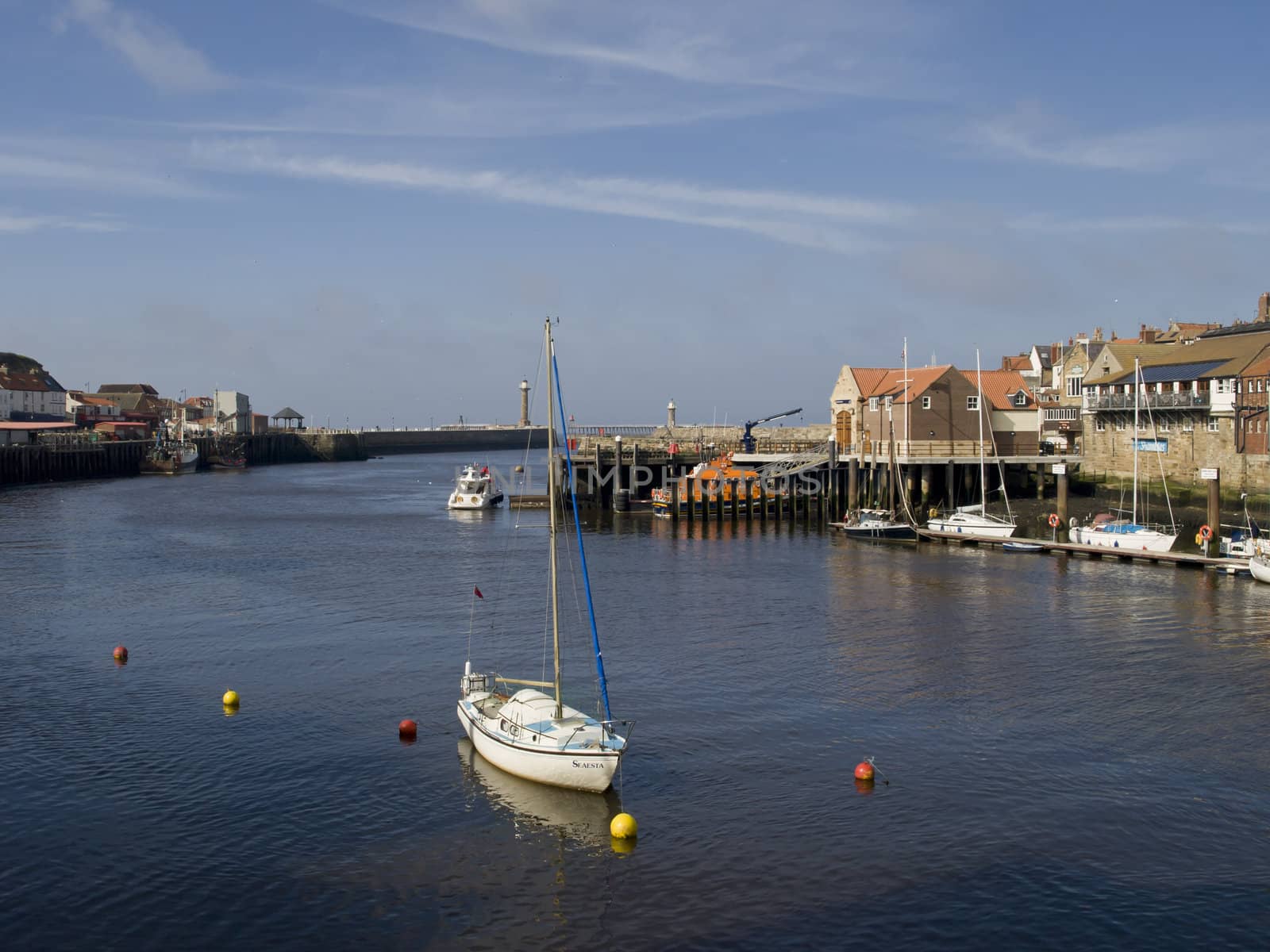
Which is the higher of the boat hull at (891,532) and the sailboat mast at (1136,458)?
the sailboat mast at (1136,458)

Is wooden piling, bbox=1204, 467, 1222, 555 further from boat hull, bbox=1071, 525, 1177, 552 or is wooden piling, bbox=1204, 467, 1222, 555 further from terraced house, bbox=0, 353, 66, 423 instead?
terraced house, bbox=0, 353, 66, 423

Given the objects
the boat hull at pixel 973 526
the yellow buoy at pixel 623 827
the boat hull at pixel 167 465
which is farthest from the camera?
the boat hull at pixel 167 465

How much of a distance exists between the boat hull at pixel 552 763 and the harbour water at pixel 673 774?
35 centimetres

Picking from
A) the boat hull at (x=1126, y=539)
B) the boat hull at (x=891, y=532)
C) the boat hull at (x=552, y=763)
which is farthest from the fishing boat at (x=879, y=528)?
the boat hull at (x=552, y=763)

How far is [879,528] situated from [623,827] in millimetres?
48361

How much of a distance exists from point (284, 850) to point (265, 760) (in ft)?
17.4

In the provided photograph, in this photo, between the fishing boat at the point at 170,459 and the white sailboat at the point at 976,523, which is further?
the fishing boat at the point at 170,459

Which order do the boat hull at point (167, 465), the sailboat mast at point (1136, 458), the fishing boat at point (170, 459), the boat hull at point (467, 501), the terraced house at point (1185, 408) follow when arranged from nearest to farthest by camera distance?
the sailboat mast at point (1136, 458), the terraced house at point (1185, 408), the boat hull at point (467, 501), the boat hull at point (167, 465), the fishing boat at point (170, 459)

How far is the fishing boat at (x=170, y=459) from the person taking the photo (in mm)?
149375

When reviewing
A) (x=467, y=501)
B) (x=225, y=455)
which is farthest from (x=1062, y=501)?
(x=225, y=455)

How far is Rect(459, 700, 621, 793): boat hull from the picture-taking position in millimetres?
24328

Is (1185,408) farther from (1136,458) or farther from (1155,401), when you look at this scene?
(1136,458)

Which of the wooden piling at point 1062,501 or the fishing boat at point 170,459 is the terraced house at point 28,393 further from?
the wooden piling at point 1062,501

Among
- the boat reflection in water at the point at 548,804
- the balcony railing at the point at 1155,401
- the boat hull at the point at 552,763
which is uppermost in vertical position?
the balcony railing at the point at 1155,401
